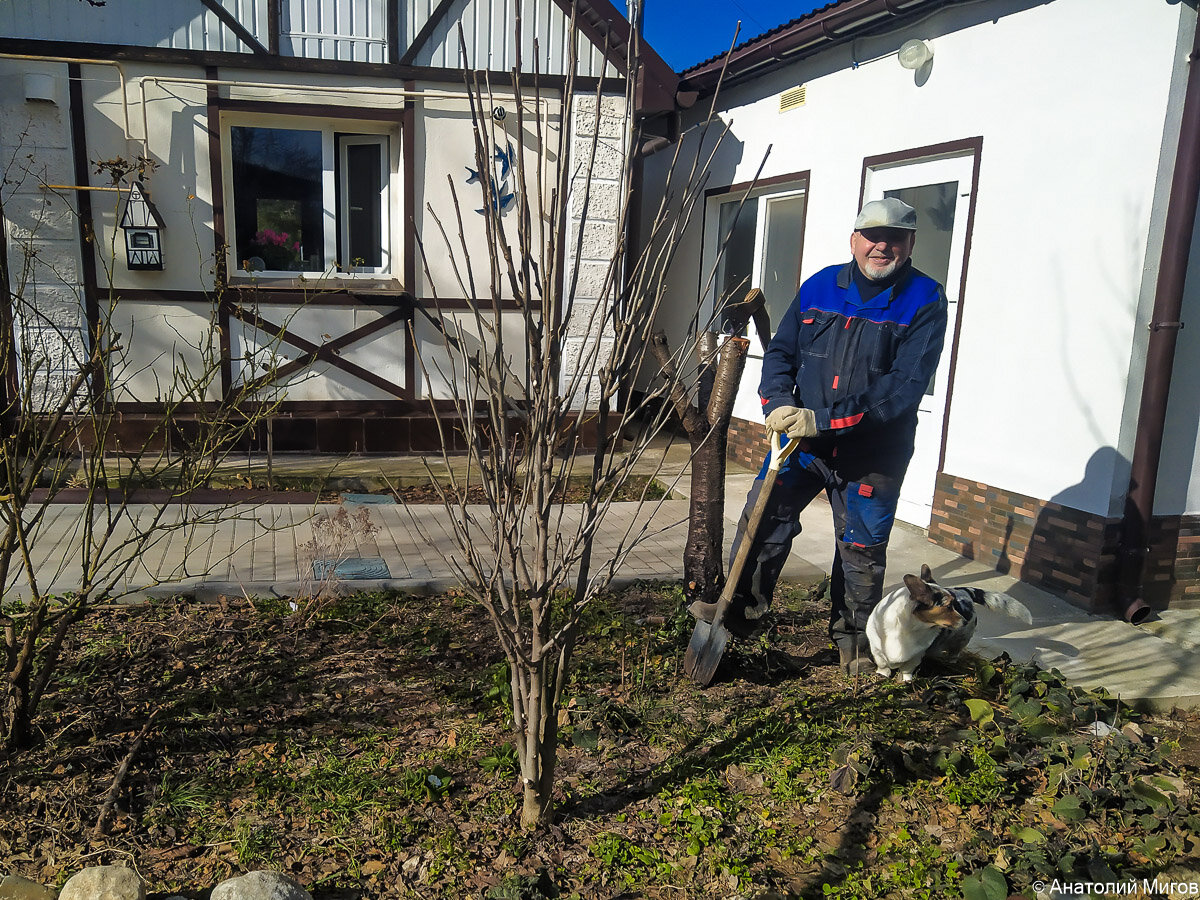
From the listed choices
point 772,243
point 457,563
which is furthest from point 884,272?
point 772,243

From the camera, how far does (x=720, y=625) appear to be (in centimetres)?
343

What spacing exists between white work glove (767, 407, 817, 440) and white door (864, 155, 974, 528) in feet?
8.27

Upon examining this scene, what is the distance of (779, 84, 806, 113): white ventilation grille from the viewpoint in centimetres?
730

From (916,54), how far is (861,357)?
3.41 metres

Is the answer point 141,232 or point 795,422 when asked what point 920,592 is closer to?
point 795,422

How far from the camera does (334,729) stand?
301 cm

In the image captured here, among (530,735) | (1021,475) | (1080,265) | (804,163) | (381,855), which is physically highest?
(804,163)

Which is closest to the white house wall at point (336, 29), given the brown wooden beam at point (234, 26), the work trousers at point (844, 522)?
the brown wooden beam at point (234, 26)

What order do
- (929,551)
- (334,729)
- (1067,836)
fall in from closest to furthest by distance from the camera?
(1067,836) < (334,729) < (929,551)

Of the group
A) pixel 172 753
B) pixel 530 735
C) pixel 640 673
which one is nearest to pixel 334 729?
pixel 172 753

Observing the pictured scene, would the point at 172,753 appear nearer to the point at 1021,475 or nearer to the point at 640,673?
the point at 640,673

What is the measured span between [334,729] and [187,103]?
619cm

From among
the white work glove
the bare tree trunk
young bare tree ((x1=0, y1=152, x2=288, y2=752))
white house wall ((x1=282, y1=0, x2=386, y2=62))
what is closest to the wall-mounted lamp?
the bare tree trunk

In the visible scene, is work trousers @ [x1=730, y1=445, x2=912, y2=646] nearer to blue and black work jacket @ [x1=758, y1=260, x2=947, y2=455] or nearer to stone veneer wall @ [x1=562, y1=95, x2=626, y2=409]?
blue and black work jacket @ [x1=758, y1=260, x2=947, y2=455]
